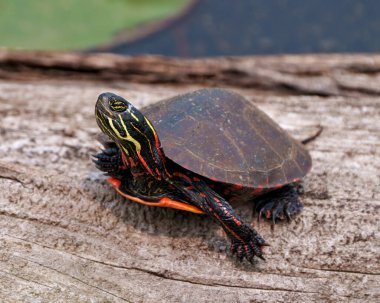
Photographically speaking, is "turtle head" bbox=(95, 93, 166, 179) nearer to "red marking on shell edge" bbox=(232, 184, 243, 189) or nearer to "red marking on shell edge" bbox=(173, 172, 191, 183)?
"red marking on shell edge" bbox=(173, 172, 191, 183)

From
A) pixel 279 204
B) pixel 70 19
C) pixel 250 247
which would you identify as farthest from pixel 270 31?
pixel 250 247

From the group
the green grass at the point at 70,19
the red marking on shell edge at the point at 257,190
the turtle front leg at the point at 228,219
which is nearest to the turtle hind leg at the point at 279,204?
the red marking on shell edge at the point at 257,190

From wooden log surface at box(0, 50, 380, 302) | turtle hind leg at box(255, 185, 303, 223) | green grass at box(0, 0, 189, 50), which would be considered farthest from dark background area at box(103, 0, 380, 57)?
turtle hind leg at box(255, 185, 303, 223)

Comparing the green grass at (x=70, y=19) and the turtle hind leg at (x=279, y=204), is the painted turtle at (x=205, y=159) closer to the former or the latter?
the turtle hind leg at (x=279, y=204)

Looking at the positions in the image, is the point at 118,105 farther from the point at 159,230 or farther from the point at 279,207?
the point at 279,207

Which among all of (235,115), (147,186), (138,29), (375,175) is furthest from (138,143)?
(138,29)

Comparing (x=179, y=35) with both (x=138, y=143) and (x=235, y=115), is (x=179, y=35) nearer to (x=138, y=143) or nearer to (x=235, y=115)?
(x=235, y=115)

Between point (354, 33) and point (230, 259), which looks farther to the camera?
point (354, 33)
